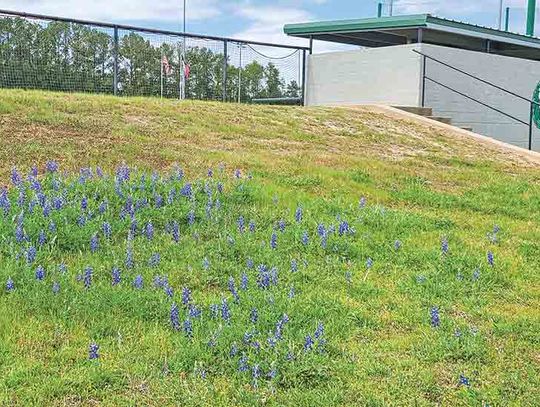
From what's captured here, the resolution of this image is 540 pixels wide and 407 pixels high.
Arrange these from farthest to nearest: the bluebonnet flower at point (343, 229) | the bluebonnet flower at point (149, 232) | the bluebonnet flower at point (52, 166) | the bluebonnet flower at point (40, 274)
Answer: the bluebonnet flower at point (52, 166) → the bluebonnet flower at point (343, 229) → the bluebonnet flower at point (149, 232) → the bluebonnet flower at point (40, 274)

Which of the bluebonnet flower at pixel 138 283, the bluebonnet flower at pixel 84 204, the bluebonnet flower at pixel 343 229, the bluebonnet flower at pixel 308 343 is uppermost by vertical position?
the bluebonnet flower at pixel 84 204

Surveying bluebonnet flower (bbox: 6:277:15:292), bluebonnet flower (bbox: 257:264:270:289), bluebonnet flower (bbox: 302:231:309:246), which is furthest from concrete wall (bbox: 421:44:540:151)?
bluebonnet flower (bbox: 6:277:15:292)

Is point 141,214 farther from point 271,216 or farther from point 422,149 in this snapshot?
point 422,149

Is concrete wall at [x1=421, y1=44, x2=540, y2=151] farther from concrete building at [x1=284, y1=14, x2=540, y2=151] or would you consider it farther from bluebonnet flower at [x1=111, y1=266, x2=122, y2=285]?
bluebonnet flower at [x1=111, y1=266, x2=122, y2=285]

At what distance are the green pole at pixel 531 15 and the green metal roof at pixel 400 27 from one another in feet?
7.95

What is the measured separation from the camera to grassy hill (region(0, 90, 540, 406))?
324 centimetres

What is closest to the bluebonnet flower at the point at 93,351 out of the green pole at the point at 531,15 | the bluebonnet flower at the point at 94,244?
the bluebonnet flower at the point at 94,244

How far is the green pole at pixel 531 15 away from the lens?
2381 cm

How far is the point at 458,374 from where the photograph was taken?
342cm

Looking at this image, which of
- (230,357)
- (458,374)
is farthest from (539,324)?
(230,357)

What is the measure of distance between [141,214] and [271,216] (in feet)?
3.71

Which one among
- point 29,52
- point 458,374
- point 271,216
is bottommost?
point 458,374

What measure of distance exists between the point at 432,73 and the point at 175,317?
1520 cm

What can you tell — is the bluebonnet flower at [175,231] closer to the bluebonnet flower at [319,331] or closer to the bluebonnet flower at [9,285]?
the bluebonnet flower at [9,285]
